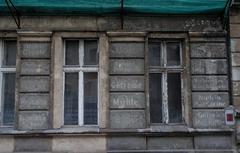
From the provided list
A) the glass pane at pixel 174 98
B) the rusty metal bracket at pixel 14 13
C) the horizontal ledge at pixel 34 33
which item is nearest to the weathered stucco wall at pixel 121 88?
the horizontal ledge at pixel 34 33

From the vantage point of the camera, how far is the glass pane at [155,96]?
7.95 m

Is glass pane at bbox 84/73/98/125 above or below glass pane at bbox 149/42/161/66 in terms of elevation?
below

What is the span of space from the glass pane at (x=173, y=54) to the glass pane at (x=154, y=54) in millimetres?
217

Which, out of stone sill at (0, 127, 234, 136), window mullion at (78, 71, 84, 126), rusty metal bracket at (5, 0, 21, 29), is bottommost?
stone sill at (0, 127, 234, 136)

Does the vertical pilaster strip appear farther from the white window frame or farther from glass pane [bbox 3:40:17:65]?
glass pane [bbox 3:40:17:65]

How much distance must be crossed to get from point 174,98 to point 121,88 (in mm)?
1199

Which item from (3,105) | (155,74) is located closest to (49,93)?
(3,105)

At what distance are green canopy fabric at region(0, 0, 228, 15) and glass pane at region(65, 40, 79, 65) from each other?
671mm

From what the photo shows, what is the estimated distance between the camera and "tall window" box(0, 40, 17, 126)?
7852 millimetres

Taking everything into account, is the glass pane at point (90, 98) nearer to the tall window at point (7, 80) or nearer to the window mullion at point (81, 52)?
the window mullion at point (81, 52)

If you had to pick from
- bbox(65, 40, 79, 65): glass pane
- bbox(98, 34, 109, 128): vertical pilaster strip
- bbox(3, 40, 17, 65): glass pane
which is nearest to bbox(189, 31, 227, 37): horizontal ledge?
bbox(98, 34, 109, 128): vertical pilaster strip

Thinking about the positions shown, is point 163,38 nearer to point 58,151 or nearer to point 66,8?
point 66,8

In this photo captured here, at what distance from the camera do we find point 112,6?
25.2 ft

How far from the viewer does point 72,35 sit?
7871 millimetres
